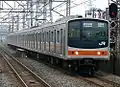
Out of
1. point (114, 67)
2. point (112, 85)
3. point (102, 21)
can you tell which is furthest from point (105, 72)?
point (112, 85)

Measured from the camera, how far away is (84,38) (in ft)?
43.7

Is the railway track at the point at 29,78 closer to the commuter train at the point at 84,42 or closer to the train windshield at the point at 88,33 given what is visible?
the commuter train at the point at 84,42

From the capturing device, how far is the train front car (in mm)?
13219

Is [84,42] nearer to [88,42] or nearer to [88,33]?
[88,42]

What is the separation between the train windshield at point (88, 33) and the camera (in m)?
13.3

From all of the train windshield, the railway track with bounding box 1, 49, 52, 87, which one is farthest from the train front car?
the railway track with bounding box 1, 49, 52, 87

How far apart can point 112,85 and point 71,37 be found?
11.1ft

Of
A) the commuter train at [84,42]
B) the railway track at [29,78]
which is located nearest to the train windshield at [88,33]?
the commuter train at [84,42]

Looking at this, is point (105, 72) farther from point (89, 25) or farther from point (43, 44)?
point (43, 44)

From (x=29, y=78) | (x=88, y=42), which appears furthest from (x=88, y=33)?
(x=29, y=78)

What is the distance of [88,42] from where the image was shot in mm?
13320

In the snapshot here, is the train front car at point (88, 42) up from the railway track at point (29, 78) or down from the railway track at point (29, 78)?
up

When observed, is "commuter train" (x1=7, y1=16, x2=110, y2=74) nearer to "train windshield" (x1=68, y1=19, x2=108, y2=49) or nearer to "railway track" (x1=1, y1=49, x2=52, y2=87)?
"train windshield" (x1=68, y1=19, x2=108, y2=49)

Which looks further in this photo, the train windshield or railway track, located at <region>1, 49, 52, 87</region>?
the train windshield
